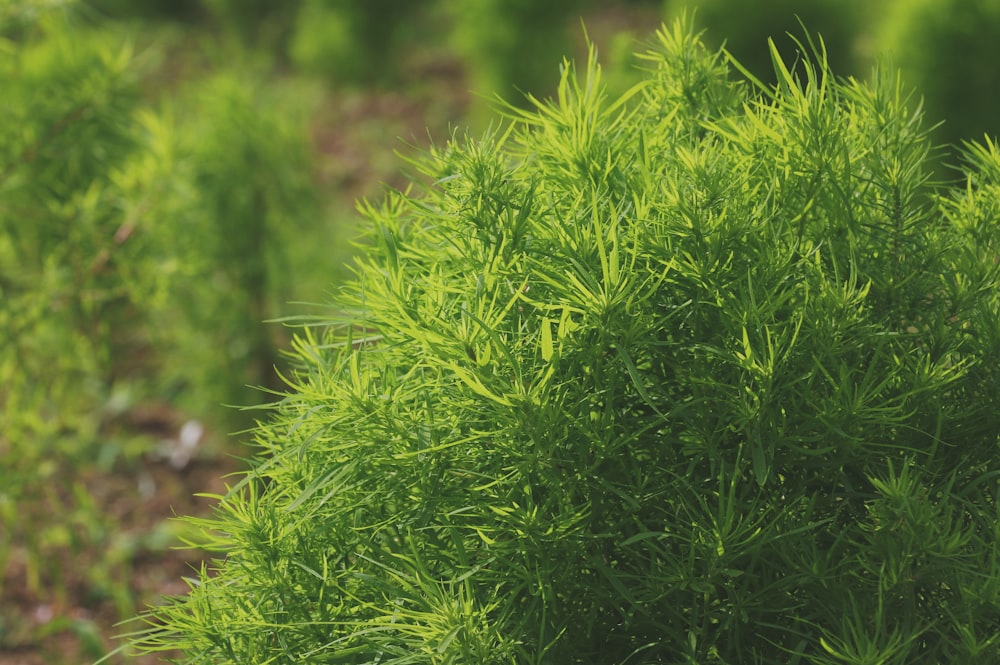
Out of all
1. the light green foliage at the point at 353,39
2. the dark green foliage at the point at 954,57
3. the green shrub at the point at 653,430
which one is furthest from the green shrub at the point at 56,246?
the light green foliage at the point at 353,39

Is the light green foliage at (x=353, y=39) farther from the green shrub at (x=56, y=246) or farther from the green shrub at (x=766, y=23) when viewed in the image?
the green shrub at (x=56, y=246)

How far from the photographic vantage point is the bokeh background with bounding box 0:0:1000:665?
368 cm

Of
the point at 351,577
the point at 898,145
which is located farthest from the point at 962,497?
the point at 351,577

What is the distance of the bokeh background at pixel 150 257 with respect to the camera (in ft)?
12.1

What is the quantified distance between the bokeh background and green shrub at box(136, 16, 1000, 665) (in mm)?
181

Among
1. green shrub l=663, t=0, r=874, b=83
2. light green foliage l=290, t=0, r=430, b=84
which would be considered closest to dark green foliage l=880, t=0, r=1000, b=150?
green shrub l=663, t=0, r=874, b=83

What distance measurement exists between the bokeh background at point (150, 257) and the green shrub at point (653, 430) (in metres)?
0.18

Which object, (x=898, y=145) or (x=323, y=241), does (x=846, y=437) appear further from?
(x=323, y=241)

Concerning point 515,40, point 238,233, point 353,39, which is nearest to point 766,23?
point 515,40

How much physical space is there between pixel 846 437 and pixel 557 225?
0.46 meters

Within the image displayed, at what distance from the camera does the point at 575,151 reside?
63.6 inches

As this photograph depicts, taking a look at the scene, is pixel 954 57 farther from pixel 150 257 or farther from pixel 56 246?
pixel 56 246

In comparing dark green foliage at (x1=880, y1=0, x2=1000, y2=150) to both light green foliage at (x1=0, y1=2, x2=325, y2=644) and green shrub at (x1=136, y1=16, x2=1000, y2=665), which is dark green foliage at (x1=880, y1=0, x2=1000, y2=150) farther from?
green shrub at (x1=136, y1=16, x2=1000, y2=665)

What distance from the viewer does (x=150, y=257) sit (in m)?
3.84
